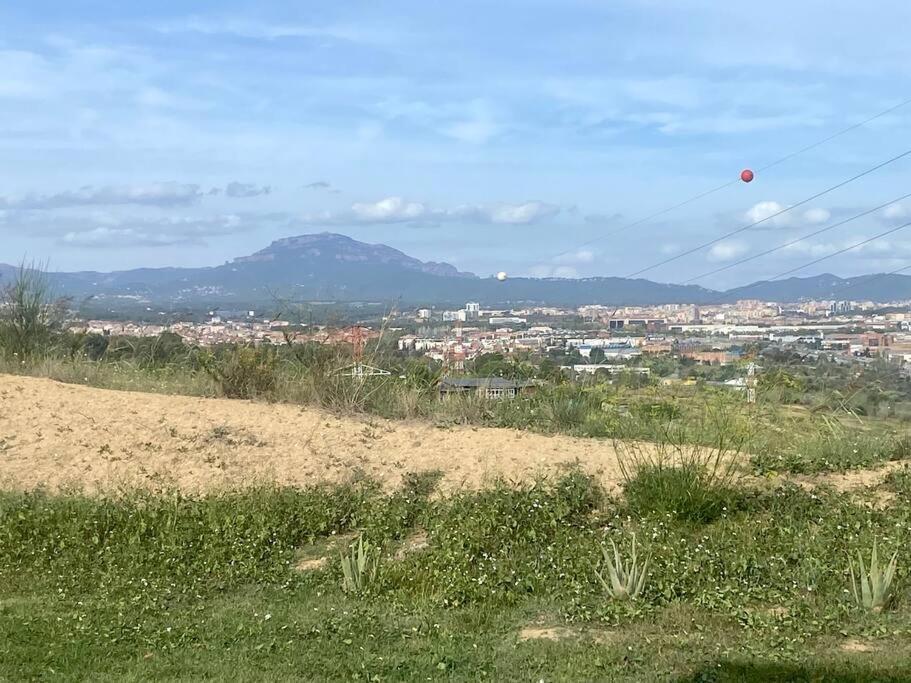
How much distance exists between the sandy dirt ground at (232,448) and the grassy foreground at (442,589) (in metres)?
0.44

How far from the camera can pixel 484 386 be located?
11.5 metres

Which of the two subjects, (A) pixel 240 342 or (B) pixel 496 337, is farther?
(B) pixel 496 337

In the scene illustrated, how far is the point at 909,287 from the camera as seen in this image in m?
13.8

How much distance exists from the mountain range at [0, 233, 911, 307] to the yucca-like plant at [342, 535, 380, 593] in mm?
7041

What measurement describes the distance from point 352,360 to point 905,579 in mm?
6655

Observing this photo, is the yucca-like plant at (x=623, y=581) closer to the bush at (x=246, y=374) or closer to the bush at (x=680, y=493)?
the bush at (x=680, y=493)

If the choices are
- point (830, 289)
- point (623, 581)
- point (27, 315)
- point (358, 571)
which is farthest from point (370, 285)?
point (623, 581)

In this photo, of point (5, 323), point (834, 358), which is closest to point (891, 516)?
point (834, 358)

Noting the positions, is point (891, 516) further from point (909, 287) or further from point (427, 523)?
point (909, 287)

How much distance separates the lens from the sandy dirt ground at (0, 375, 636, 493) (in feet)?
28.9

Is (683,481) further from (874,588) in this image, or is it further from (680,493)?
(874,588)

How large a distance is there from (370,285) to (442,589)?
23143 millimetres

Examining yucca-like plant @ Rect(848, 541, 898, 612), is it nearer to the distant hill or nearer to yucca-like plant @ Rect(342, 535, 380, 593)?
yucca-like plant @ Rect(342, 535, 380, 593)

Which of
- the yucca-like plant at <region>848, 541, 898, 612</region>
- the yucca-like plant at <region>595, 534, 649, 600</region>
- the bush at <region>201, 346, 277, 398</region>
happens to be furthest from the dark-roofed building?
the yucca-like plant at <region>848, 541, 898, 612</region>
